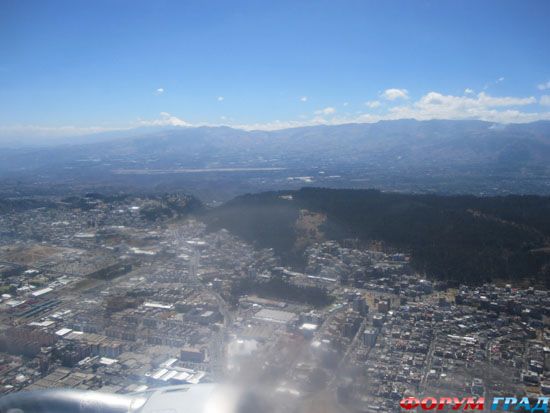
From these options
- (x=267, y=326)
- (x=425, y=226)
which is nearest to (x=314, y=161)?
(x=425, y=226)

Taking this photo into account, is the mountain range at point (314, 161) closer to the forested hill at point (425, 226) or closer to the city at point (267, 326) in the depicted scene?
the forested hill at point (425, 226)

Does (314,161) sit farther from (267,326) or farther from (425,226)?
(267,326)

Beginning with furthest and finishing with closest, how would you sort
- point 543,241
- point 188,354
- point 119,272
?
point 543,241 < point 119,272 < point 188,354

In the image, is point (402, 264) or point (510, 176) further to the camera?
point (510, 176)

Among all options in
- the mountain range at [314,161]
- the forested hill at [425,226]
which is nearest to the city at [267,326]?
the forested hill at [425,226]

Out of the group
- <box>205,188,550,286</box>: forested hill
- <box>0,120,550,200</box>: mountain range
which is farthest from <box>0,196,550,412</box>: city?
<box>0,120,550,200</box>: mountain range

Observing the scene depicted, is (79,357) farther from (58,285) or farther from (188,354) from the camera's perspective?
(58,285)

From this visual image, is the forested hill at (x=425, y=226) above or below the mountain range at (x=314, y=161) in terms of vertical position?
below

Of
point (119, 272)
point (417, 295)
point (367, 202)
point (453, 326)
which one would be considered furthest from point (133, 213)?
point (453, 326)
